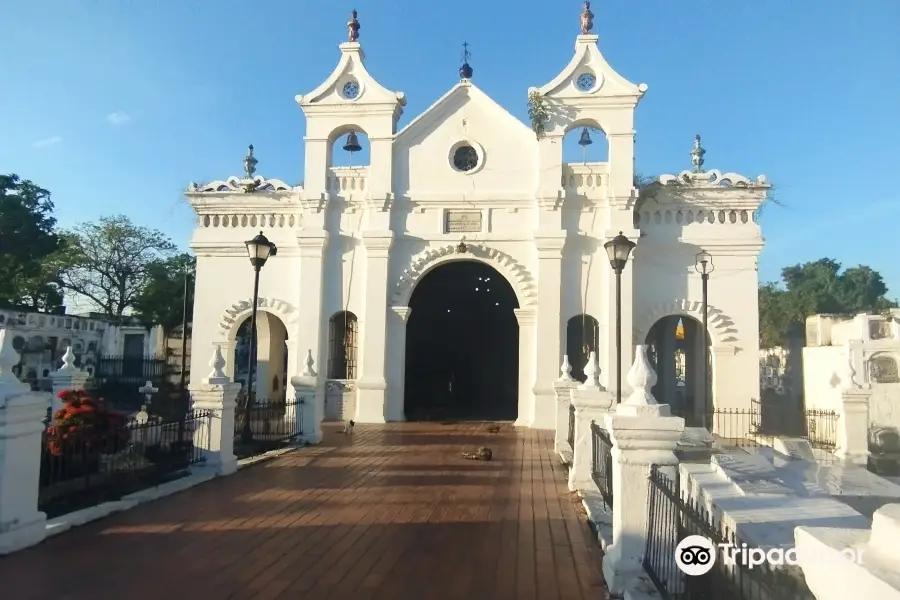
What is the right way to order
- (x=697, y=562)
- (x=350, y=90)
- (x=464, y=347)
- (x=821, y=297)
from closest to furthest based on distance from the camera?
(x=697, y=562) < (x=350, y=90) < (x=464, y=347) < (x=821, y=297)

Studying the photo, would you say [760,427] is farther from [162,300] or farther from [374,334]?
[162,300]

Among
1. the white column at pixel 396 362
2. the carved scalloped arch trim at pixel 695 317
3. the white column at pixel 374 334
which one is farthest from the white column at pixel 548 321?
the white column at pixel 374 334

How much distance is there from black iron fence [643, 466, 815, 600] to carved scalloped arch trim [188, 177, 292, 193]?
15.7 metres

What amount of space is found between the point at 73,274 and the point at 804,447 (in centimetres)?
3158

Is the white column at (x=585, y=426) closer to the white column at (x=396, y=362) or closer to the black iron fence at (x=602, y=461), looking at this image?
the black iron fence at (x=602, y=461)

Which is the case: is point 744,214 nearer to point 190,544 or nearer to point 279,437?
point 279,437

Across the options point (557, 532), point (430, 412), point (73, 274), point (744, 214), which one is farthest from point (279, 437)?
point (73, 274)

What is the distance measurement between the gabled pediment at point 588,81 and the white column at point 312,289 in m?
7.01

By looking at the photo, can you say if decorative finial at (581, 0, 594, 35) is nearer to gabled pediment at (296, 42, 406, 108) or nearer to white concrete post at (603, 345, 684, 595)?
gabled pediment at (296, 42, 406, 108)

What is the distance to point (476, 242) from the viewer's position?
1691cm

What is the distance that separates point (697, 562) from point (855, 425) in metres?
12.2

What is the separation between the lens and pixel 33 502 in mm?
5613

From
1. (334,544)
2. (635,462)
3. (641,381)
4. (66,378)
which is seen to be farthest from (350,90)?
Answer: (635,462)

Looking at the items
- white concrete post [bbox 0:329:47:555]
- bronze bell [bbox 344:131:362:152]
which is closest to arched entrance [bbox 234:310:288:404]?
bronze bell [bbox 344:131:362:152]
